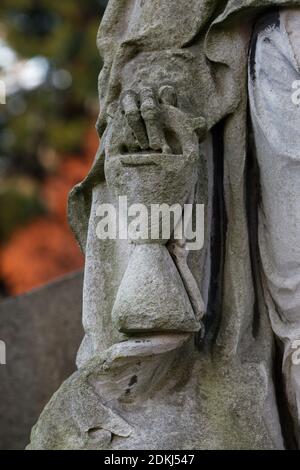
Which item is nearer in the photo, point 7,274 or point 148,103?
point 148,103

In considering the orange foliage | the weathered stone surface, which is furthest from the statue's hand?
the orange foliage

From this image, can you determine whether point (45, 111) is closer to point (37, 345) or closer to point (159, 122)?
point (37, 345)

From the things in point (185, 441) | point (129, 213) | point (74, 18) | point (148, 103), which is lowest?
point (185, 441)

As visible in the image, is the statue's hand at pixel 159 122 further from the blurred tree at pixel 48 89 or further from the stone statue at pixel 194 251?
the blurred tree at pixel 48 89

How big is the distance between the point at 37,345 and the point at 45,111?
27.8 ft

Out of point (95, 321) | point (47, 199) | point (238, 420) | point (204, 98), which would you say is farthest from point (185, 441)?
point (47, 199)

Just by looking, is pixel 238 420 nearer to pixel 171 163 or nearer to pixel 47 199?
pixel 171 163

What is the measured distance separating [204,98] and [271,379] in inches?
34.7

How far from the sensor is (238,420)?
11.2ft

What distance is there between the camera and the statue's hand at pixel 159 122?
3410mm

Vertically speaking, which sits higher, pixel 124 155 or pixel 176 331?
pixel 124 155

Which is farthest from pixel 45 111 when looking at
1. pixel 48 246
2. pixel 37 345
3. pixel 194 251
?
pixel 194 251

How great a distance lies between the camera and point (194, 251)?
11.6 ft

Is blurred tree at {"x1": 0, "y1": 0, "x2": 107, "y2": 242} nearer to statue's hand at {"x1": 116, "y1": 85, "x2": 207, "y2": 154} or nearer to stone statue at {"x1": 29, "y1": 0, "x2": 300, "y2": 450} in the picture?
stone statue at {"x1": 29, "y1": 0, "x2": 300, "y2": 450}
